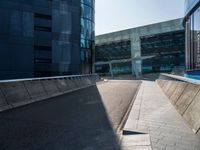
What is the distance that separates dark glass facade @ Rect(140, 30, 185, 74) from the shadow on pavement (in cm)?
5174

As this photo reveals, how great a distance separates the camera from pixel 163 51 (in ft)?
232

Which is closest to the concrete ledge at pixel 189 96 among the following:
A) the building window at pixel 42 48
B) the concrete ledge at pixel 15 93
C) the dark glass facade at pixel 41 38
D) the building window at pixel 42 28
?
the concrete ledge at pixel 15 93

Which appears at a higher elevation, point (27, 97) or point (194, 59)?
point (194, 59)

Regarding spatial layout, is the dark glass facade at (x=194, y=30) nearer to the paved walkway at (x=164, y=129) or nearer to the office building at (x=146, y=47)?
the paved walkway at (x=164, y=129)

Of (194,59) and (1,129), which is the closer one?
(1,129)

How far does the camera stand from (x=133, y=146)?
4371 mm

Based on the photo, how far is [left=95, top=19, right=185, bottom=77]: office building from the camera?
53.2 m

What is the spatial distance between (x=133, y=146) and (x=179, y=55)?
70.1m

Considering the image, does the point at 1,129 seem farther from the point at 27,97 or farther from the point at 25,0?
the point at 25,0

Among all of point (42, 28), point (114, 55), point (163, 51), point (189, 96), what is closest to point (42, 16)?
point (42, 28)

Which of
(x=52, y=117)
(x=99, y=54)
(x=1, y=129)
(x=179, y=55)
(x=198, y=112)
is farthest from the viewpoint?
(x=99, y=54)

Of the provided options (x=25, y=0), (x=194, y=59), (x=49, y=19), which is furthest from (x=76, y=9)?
(x=194, y=59)

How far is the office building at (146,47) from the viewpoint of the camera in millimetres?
53156

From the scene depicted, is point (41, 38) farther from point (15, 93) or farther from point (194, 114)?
point (194, 114)
